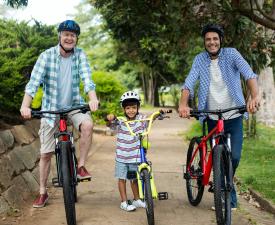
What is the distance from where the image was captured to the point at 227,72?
5809 mm

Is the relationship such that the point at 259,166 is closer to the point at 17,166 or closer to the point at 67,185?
the point at 17,166

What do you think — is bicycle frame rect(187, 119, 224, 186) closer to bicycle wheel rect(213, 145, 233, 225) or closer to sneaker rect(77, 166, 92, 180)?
bicycle wheel rect(213, 145, 233, 225)

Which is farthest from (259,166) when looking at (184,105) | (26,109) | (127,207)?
(26,109)

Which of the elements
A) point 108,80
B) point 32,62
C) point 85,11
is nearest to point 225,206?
point 32,62

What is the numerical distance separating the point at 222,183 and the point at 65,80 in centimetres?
222

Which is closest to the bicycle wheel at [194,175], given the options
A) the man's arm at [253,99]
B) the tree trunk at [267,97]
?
the man's arm at [253,99]

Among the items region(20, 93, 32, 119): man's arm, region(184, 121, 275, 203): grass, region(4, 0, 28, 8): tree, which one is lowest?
region(184, 121, 275, 203): grass

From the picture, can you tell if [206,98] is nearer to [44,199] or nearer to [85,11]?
[44,199]

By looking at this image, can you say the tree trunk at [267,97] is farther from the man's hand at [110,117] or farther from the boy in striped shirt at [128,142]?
the man's hand at [110,117]

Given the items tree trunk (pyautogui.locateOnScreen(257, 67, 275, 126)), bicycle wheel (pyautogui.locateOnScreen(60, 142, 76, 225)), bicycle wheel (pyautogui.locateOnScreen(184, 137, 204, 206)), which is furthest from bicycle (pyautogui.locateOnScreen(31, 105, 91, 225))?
tree trunk (pyautogui.locateOnScreen(257, 67, 275, 126))

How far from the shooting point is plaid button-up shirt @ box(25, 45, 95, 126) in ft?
19.6

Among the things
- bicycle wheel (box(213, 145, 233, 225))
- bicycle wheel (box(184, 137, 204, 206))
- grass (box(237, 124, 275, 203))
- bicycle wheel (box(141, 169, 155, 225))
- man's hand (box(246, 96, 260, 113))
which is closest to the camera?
bicycle wheel (box(213, 145, 233, 225))

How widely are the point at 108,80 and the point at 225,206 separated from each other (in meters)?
14.2

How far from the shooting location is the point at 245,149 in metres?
12.6
